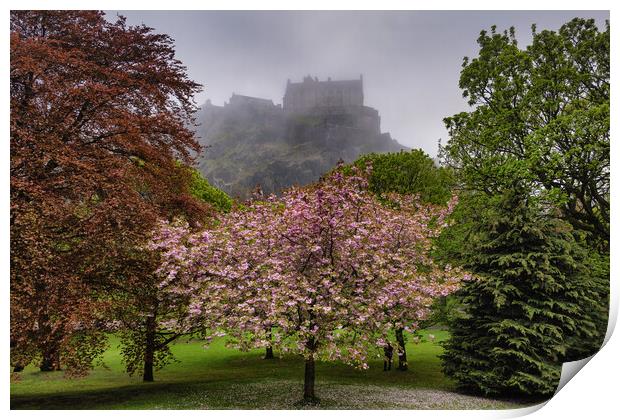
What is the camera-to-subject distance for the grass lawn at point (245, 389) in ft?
36.3

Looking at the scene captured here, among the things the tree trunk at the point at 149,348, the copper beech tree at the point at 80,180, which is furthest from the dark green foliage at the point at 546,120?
the tree trunk at the point at 149,348

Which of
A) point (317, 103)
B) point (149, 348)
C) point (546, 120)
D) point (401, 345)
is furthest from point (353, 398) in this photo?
point (317, 103)

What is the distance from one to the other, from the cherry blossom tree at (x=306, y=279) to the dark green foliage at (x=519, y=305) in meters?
1.60

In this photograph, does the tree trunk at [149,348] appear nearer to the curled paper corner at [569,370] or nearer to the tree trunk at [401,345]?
the tree trunk at [401,345]

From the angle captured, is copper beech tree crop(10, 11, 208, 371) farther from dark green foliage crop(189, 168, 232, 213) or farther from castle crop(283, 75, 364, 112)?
dark green foliage crop(189, 168, 232, 213)

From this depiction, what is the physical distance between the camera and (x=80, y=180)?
10.2m

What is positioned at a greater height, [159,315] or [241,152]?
[241,152]

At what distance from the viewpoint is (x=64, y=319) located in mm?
9344

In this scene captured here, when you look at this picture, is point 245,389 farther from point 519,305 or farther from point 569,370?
point 569,370

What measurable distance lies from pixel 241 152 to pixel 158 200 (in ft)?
66.6

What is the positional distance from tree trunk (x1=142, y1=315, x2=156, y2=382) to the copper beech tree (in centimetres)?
109

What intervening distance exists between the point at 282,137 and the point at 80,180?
22827 mm
